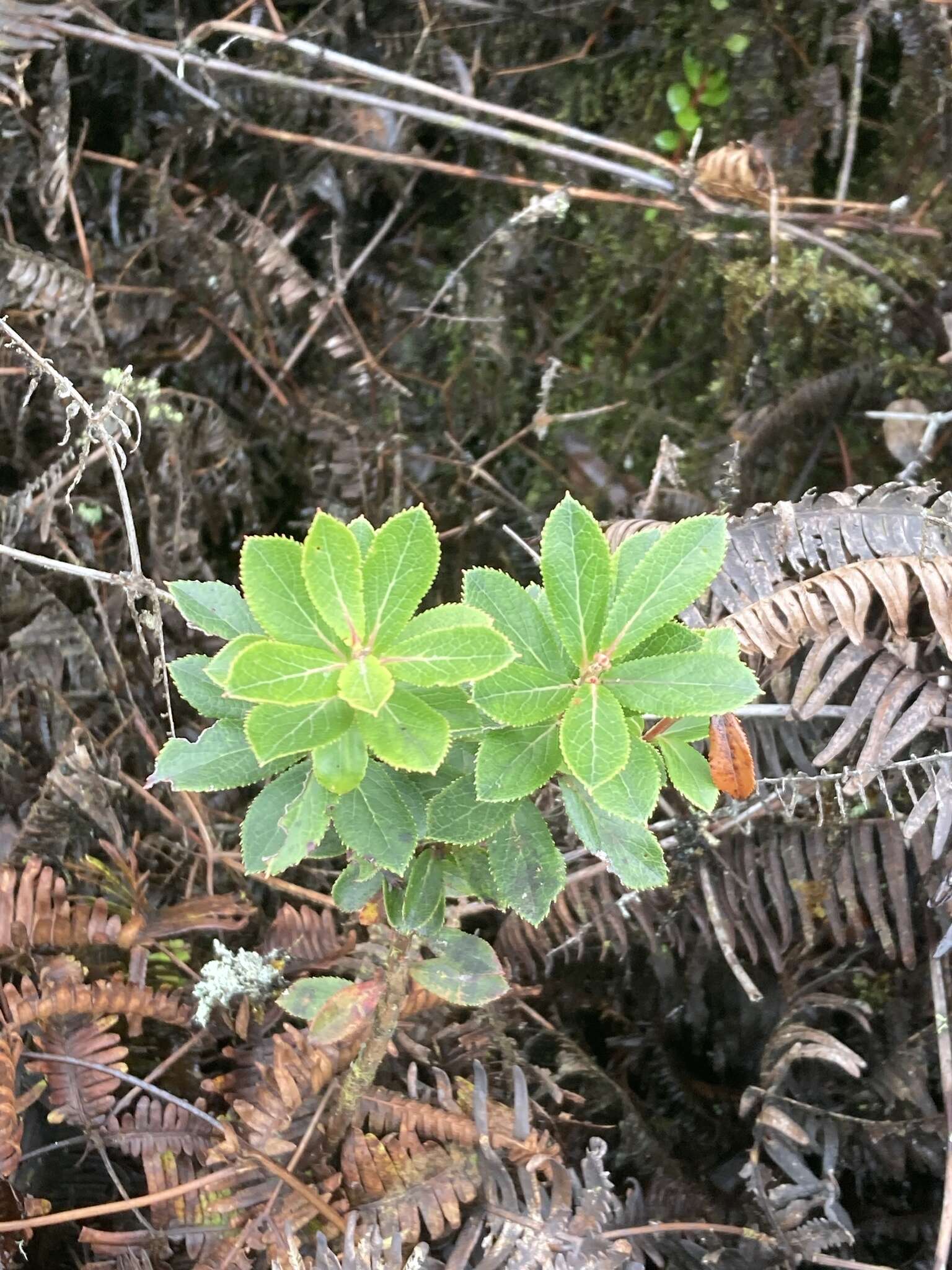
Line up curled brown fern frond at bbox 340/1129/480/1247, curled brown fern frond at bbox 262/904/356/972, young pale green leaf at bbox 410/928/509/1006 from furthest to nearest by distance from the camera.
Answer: curled brown fern frond at bbox 262/904/356/972 < curled brown fern frond at bbox 340/1129/480/1247 < young pale green leaf at bbox 410/928/509/1006

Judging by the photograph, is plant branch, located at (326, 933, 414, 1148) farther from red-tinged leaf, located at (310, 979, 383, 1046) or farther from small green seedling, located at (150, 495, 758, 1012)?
small green seedling, located at (150, 495, 758, 1012)

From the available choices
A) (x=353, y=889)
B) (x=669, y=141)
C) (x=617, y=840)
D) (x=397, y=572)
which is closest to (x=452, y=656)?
(x=397, y=572)

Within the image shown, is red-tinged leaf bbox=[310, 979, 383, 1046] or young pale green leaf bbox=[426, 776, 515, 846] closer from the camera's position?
young pale green leaf bbox=[426, 776, 515, 846]

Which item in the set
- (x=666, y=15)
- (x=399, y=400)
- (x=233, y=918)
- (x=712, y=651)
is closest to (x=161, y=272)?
(x=399, y=400)

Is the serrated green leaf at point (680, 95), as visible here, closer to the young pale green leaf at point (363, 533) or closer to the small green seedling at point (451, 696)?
the small green seedling at point (451, 696)

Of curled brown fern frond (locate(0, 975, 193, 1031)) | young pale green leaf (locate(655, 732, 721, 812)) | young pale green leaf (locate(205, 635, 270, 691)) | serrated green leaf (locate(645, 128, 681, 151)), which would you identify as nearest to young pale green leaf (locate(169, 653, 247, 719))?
young pale green leaf (locate(205, 635, 270, 691))

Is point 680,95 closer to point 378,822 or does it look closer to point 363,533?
point 363,533

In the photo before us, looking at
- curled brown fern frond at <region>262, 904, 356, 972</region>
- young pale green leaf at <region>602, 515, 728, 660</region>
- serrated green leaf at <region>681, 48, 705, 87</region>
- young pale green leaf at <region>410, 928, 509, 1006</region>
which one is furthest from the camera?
serrated green leaf at <region>681, 48, 705, 87</region>

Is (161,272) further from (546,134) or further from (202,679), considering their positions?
(202,679)

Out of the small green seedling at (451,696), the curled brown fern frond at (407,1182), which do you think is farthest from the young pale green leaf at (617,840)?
the curled brown fern frond at (407,1182)
